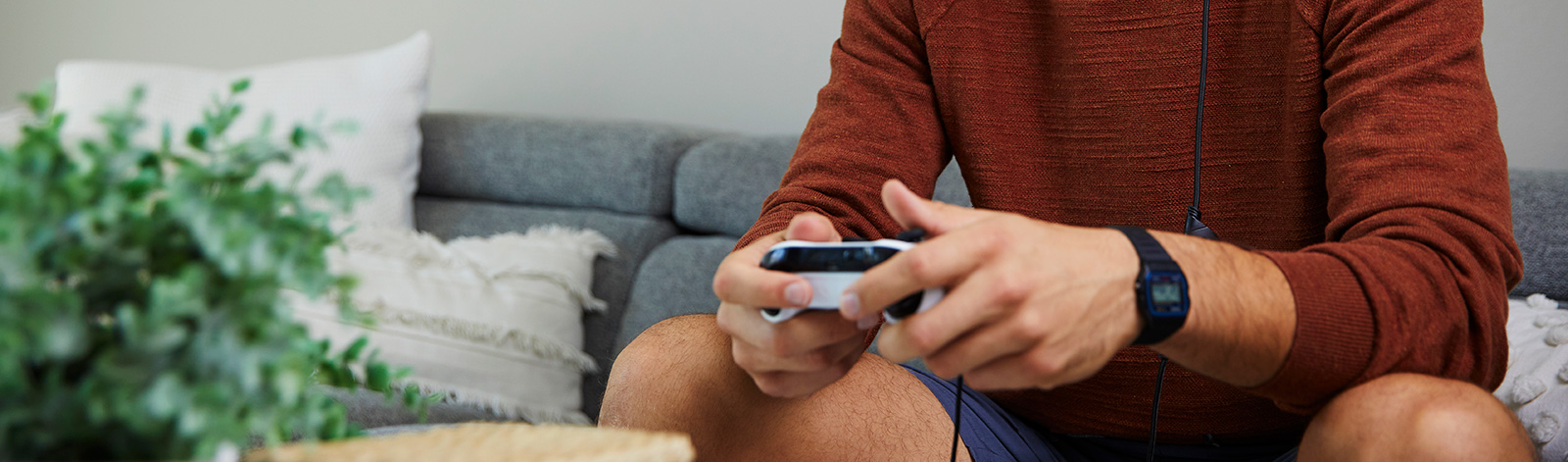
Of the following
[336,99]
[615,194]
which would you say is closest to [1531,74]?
[615,194]

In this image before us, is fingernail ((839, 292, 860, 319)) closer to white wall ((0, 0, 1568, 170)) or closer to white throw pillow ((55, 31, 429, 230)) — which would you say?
white wall ((0, 0, 1568, 170))

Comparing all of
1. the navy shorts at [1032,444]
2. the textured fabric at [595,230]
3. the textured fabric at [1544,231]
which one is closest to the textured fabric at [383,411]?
the textured fabric at [595,230]

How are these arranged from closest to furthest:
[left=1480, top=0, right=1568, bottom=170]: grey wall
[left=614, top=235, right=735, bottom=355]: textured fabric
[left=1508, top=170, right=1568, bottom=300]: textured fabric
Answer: [left=1508, top=170, right=1568, bottom=300]: textured fabric → [left=1480, top=0, right=1568, bottom=170]: grey wall → [left=614, top=235, right=735, bottom=355]: textured fabric

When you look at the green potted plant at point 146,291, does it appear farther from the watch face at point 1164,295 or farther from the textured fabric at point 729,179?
the textured fabric at point 729,179

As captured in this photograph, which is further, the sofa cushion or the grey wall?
the sofa cushion

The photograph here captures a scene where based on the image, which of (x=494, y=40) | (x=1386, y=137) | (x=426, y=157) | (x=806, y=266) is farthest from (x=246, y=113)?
(x=1386, y=137)

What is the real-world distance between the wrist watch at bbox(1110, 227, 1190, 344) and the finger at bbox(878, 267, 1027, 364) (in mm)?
109

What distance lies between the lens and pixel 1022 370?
1.85 feet

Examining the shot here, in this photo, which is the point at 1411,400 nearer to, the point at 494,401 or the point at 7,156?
the point at 7,156

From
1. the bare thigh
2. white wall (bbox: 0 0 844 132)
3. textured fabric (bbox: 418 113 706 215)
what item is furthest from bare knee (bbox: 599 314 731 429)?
white wall (bbox: 0 0 844 132)

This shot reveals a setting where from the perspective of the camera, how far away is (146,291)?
13.5 inches

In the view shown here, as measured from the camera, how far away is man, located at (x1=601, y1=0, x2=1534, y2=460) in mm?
580

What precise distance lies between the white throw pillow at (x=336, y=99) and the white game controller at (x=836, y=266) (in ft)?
4.46

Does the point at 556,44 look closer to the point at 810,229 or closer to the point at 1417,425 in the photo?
the point at 810,229
